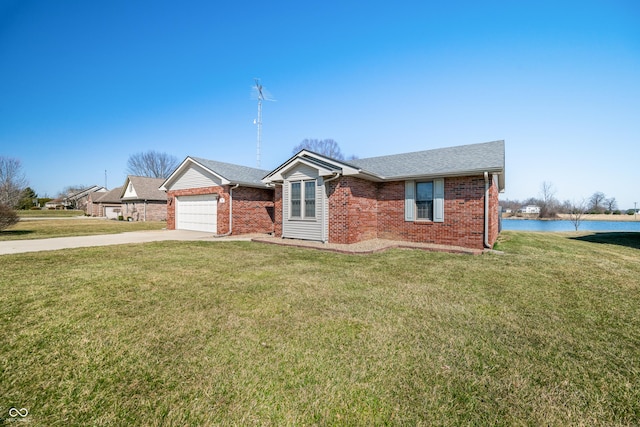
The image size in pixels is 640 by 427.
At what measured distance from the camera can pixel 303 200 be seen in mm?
11562

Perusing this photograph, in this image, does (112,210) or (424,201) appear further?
(112,210)

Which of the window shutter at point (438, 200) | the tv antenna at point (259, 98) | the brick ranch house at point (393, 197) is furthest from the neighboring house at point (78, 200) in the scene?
the window shutter at point (438, 200)

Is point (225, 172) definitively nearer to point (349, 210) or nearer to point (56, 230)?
point (349, 210)

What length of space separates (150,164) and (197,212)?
4432 centimetres

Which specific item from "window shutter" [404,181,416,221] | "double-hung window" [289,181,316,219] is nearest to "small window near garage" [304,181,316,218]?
"double-hung window" [289,181,316,219]

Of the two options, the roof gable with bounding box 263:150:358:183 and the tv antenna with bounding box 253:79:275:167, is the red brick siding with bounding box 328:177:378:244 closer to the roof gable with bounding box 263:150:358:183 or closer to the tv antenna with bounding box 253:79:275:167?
the roof gable with bounding box 263:150:358:183

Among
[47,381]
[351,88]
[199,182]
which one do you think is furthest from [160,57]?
[47,381]

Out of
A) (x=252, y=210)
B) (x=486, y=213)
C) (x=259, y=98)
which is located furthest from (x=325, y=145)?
(x=486, y=213)

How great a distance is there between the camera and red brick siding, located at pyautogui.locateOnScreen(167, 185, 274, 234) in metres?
14.4

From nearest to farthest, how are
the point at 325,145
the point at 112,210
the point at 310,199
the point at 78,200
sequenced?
the point at 310,199, the point at 112,210, the point at 325,145, the point at 78,200

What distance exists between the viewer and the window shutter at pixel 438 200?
1036 cm

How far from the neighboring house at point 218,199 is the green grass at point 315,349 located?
8675 millimetres

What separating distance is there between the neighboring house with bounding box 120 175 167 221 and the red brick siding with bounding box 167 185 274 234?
1540 cm

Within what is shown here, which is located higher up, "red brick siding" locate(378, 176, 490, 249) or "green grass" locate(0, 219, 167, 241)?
"red brick siding" locate(378, 176, 490, 249)
